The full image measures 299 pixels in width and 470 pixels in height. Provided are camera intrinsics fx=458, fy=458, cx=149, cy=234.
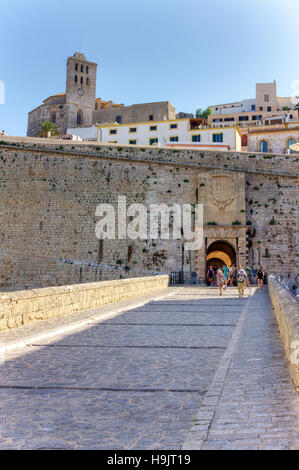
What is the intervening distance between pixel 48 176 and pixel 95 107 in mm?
41567

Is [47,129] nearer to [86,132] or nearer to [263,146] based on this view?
[86,132]

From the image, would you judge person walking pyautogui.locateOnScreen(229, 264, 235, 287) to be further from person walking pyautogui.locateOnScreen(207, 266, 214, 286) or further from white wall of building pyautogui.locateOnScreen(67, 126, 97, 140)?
white wall of building pyautogui.locateOnScreen(67, 126, 97, 140)

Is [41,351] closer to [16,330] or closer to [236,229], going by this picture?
[16,330]

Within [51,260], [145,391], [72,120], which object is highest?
[72,120]

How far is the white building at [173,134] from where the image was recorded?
37219mm

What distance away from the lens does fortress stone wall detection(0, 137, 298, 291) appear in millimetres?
24875

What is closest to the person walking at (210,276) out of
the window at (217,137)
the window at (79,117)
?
the window at (217,137)

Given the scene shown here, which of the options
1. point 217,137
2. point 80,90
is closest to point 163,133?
point 217,137

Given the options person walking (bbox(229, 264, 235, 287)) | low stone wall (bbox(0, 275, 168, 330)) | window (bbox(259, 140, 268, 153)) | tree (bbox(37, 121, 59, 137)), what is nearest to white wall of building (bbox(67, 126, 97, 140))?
tree (bbox(37, 121, 59, 137))

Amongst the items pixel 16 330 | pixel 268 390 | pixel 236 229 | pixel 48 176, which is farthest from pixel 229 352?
pixel 48 176

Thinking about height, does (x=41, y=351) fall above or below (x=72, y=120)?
below

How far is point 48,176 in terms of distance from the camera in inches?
1051

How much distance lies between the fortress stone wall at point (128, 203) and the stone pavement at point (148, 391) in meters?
17.7

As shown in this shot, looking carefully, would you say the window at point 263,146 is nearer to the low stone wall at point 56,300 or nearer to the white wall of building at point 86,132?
the white wall of building at point 86,132
